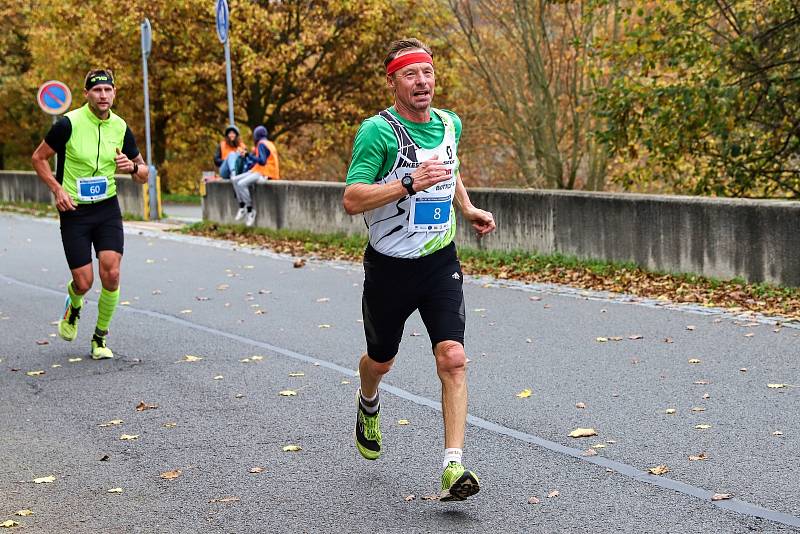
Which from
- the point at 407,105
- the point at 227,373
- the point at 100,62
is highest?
the point at 100,62

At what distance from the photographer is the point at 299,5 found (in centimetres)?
3534

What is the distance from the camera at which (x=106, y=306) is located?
9328mm

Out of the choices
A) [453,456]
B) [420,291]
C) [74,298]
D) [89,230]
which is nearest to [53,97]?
[74,298]

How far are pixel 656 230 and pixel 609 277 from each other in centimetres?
69

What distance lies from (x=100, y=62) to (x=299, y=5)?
6.25 metres

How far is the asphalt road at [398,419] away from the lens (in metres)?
5.16

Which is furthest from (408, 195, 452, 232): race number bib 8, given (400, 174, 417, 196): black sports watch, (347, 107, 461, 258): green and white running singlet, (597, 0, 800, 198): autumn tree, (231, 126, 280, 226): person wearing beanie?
(231, 126, 280, 226): person wearing beanie

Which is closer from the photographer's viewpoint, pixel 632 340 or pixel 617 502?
pixel 617 502

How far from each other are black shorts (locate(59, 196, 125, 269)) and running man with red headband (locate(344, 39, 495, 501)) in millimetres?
4028

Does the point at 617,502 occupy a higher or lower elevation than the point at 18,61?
lower

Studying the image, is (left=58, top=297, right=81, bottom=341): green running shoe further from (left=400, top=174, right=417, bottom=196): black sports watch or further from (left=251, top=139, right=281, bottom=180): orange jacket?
(left=251, top=139, right=281, bottom=180): orange jacket

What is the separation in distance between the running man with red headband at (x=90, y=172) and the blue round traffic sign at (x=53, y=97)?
17.3 m

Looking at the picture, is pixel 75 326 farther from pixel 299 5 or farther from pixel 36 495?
pixel 299 5

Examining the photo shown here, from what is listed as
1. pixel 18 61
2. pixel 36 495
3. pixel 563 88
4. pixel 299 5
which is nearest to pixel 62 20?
pixel 299 5
